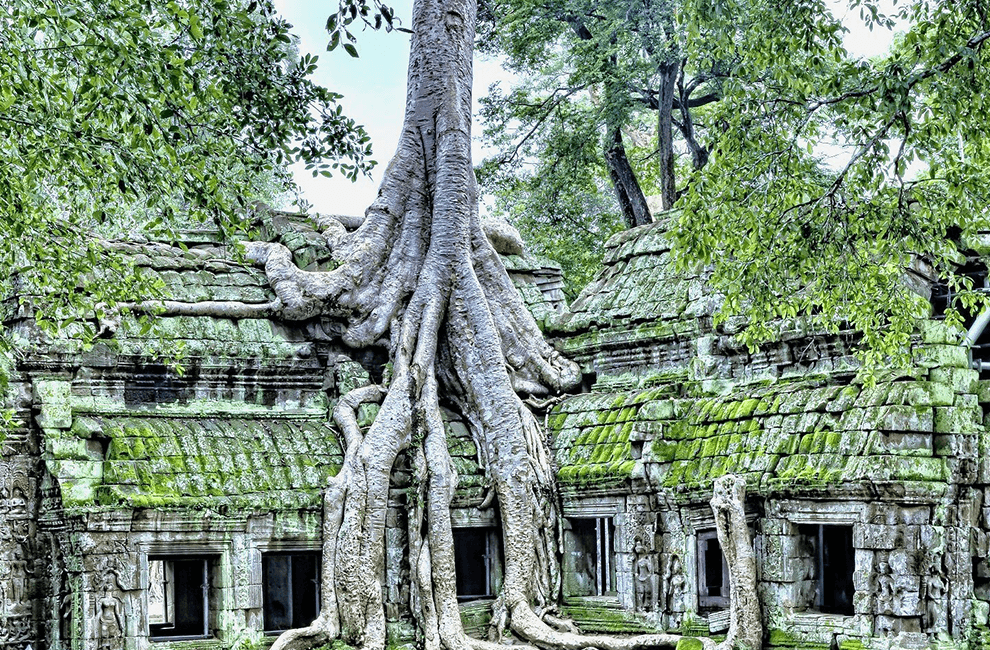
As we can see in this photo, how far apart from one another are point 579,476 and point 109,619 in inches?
188

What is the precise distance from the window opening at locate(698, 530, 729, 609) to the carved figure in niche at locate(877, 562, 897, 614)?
1951 mm

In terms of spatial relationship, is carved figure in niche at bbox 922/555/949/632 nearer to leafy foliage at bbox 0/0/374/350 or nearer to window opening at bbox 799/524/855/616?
window opening at bbox 799/524/855/616

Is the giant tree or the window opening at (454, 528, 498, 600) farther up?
the giant tree

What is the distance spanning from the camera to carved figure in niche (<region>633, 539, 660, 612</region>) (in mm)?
14453

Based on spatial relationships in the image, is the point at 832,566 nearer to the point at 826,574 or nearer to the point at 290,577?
the point at 826,574

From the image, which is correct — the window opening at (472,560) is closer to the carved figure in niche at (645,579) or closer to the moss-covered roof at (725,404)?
the moss-covered roof at (725,404)

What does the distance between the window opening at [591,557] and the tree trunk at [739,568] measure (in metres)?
2.11

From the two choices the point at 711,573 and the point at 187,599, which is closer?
the point at 711,573

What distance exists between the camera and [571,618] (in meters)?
15.2

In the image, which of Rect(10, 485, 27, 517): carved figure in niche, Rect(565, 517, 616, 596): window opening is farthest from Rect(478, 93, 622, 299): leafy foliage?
Rect(10, 485, 27, 517): carved figure in niche

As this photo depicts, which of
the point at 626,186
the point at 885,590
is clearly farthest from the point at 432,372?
the point at 626,186

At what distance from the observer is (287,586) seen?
14977 mm

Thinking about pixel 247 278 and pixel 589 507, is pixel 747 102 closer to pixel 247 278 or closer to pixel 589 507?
pixel 589 507

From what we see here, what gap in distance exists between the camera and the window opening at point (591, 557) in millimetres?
15258
